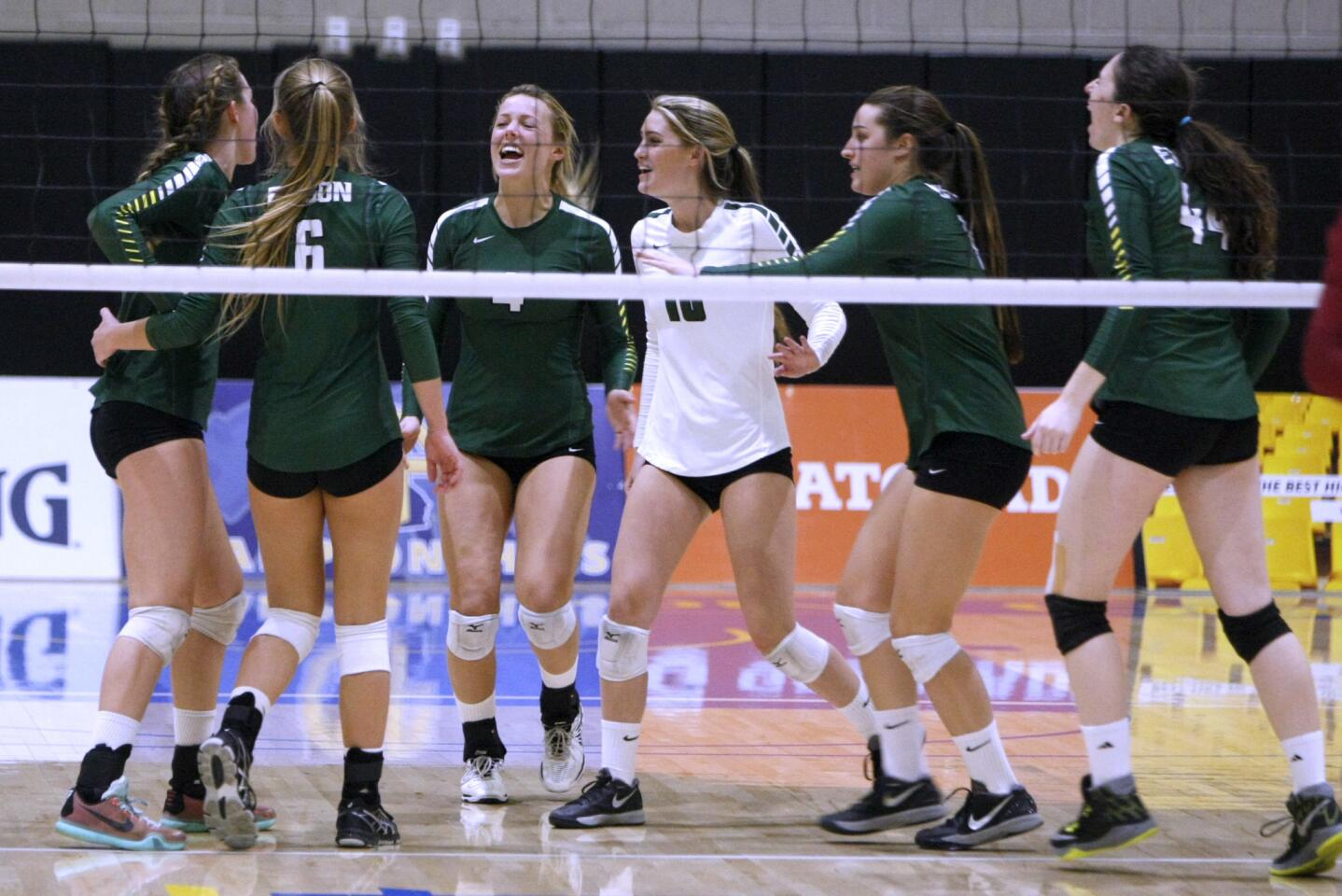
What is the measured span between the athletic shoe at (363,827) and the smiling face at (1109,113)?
2.33m

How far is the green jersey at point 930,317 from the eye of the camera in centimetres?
366

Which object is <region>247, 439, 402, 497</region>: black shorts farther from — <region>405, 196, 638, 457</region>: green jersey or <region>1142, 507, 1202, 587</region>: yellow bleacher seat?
<region>1142, 507, 1202, 587</region>: yellow bleacher seat

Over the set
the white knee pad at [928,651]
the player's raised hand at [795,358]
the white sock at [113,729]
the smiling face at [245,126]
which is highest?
the smiling face at [245,126]

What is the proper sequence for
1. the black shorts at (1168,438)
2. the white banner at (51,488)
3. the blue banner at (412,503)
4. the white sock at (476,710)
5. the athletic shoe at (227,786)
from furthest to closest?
the blue banner at (412,503) < the white banner at (51,488) < the white sock at (476,710) < the black shorts at (1168,438) < the athletic shoe at (227,786)

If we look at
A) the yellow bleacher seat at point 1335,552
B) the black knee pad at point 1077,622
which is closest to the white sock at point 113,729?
the black knee pad at point 1077,622

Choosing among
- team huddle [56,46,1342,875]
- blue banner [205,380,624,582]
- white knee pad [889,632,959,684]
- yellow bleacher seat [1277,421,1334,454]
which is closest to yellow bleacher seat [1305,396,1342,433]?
yellow bleacher seat [1277,421,1334,454]

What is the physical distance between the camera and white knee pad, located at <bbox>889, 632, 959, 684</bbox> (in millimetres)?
3678

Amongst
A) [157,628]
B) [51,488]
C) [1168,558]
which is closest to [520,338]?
[157,628]

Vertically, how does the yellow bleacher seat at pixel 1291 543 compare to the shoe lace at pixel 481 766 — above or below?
below

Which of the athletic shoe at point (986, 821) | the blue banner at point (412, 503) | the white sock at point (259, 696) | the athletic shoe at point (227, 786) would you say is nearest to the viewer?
the athletic shoe at point (227, 786)

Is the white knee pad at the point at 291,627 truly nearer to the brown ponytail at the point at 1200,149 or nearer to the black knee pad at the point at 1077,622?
the black knee pad at the point at 1077,622

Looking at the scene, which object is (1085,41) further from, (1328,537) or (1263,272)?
(1263,272)

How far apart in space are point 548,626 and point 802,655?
712 mm

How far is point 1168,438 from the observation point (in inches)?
136
